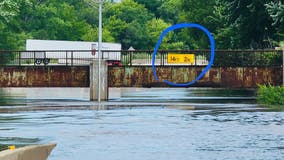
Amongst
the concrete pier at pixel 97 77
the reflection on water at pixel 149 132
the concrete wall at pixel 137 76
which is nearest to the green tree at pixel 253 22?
the concrete wall at pixel 137 76

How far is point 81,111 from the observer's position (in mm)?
49875

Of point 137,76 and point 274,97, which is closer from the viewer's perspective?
point 274,97

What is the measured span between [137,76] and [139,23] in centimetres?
12683

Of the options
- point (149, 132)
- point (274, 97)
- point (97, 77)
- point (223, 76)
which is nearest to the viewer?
point (149, 132)

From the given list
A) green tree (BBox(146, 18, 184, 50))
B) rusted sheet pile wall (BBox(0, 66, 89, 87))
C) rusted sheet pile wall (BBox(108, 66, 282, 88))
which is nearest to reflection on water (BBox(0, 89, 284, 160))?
rusted sheet pile wall (BBox(108, 66, 282, 88))

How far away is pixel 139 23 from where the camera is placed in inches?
7470

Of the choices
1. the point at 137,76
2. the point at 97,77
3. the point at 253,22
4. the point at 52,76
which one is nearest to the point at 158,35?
the point at 253,22

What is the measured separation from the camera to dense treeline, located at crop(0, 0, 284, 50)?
252ft

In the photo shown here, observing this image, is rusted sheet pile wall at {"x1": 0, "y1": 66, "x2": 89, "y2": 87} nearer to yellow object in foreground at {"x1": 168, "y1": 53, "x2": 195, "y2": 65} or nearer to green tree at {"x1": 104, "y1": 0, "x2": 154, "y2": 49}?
yellow object in foreground at {"x1": 168, "y1": 53, "x2": 195, "y2": 65}

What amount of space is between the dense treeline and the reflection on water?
17.1m

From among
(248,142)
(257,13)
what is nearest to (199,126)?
(248,142)

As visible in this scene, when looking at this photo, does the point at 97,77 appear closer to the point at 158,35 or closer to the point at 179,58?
the point at 179,58

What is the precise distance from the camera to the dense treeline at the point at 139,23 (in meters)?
76.9

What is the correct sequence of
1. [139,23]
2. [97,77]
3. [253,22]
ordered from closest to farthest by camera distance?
[97,77]
[253,22]
[139,23]
